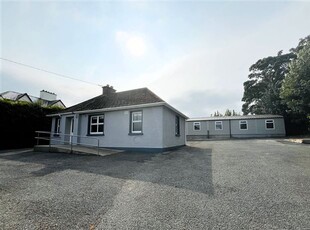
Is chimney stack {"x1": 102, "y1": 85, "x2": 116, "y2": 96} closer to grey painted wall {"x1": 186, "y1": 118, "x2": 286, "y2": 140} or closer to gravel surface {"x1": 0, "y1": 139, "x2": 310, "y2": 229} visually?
gravel surface {"x1": 0, "y1": 139, "x2": 310, "y2": 229}

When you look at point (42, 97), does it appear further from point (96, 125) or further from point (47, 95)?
point (96, 125)

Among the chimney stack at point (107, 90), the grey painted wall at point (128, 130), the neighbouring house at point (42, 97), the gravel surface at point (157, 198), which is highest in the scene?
the neighbouring house at point (42, 97)

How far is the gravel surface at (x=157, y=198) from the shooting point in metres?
2.97

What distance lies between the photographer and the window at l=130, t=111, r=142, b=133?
39.4ft

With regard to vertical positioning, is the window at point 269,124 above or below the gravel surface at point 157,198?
above

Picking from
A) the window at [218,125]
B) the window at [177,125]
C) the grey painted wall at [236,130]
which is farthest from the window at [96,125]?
the window at [218,125]

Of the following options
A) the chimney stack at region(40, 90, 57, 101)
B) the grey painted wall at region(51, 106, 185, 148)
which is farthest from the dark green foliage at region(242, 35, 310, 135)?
the chimney stack at region(40, 90, 57, 101)

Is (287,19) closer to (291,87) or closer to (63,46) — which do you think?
(63,46)

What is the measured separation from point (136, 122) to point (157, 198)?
8.31 metres

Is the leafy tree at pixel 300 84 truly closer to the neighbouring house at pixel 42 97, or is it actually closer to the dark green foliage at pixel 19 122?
the dark green foliage at pixel 19 122

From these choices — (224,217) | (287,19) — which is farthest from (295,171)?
(287,19)

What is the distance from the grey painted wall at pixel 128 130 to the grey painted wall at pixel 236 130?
57.7 ft

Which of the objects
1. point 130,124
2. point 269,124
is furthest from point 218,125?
point 130,124

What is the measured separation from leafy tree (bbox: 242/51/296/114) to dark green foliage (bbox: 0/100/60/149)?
119ft
